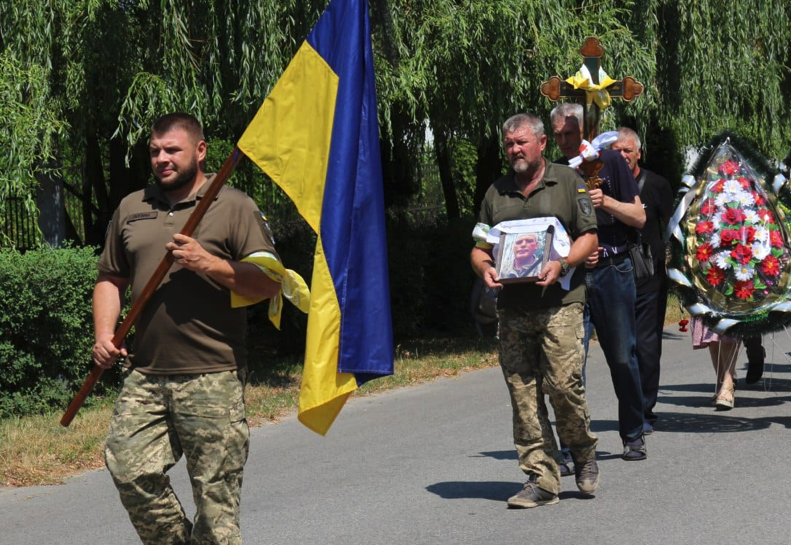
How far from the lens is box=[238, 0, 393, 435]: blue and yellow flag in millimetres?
4805

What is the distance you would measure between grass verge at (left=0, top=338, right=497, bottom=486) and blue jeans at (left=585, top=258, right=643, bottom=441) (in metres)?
3.56

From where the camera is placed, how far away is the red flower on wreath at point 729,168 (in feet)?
27.7

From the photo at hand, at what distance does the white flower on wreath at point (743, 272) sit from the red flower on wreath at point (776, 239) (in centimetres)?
24

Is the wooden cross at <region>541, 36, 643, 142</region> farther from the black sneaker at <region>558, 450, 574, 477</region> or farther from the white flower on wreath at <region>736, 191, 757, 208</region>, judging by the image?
the black sneaker at <region>558, 450, 574, 477</region>

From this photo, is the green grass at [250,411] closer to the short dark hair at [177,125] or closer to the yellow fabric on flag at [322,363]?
the yellow fabric on flag at [322,363]

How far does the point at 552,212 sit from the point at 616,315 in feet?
4.06

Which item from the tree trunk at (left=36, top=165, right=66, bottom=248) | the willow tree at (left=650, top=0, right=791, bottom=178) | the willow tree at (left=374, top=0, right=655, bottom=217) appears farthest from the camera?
the willow tree at (left=650, top=0, right=791, bottom=178)

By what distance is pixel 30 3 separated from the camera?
1045 cm

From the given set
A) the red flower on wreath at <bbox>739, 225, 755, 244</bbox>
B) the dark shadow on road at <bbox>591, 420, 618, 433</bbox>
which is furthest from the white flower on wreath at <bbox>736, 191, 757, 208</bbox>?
the dark shadow on road at <bbox>591, 420, 618, 433</bbox>

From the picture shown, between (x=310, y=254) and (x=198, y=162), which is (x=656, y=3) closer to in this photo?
(x=310, y=254)

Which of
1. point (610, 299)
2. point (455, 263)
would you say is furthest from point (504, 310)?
point (455, 263)

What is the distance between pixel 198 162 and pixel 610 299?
3.39 metres

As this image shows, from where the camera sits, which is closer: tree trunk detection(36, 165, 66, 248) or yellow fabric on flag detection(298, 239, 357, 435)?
yellow fabric on flag detection(298, 239, 357, 435)

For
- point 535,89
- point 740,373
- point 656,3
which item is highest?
point 656,3
